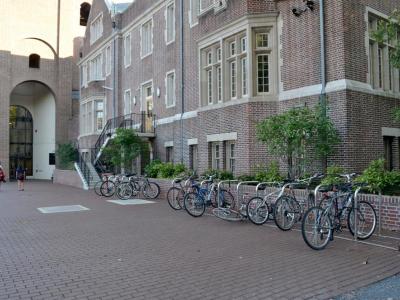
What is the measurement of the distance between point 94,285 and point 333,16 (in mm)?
11204

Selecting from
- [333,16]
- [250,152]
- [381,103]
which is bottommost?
[250,152]

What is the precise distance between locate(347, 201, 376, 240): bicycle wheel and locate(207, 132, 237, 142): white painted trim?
7.43 meters

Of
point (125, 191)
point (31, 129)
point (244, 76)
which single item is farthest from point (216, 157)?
point (31, 129)

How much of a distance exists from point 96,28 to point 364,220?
29222mm

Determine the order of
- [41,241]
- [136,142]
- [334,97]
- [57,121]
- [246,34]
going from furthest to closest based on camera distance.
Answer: [57,121], [136,142], [246,34], [334,97], [41,241]

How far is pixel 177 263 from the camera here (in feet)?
23.0

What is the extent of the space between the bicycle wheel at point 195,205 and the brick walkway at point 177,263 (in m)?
0.96

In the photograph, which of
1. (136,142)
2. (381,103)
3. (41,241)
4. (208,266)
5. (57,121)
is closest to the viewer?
(208,266)

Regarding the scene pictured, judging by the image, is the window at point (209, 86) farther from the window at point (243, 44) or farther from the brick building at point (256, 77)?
the window at point (243, 44)

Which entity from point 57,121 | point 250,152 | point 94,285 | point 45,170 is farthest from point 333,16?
point 45,170

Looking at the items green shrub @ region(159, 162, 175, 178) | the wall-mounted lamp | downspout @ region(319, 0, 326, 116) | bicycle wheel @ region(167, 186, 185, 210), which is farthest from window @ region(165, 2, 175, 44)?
bicycle wheel @ region(167, 186, 185, 210)

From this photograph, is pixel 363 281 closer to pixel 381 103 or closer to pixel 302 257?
pixel 302 257

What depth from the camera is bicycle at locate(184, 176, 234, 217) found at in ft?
39.5

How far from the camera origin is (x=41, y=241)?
902 centimetres
